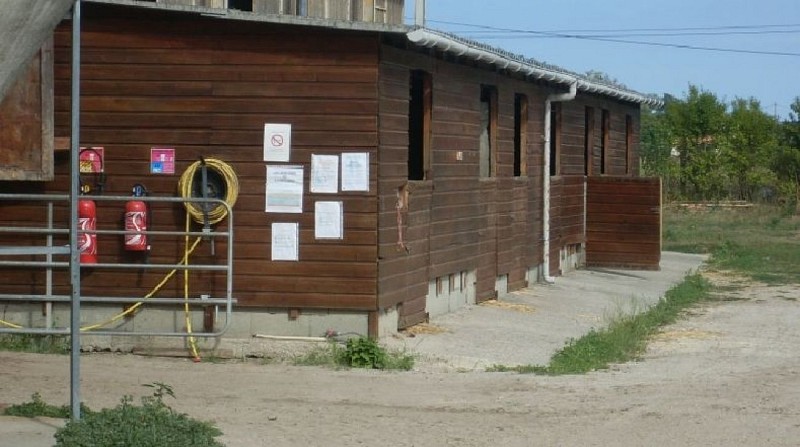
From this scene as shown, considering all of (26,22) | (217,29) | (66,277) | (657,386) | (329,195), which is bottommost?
(657,386)

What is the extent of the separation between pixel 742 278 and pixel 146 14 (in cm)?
1538

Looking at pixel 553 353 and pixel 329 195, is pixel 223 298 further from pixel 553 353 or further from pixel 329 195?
pixel 553 353

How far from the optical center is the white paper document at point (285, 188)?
13344 mm

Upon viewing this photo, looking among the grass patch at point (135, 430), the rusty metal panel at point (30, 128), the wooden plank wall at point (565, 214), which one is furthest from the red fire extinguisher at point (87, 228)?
the wooden plank wall at point (565, 214)

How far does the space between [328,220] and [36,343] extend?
3.31m

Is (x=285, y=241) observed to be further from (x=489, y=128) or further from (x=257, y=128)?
(x=489, y=128)

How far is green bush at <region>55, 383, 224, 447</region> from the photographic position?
24.7ft

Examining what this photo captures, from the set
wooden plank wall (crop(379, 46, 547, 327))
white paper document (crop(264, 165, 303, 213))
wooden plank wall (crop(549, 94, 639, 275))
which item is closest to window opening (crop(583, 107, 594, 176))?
wooden plank wall (crop(549, 94, 639, 275))

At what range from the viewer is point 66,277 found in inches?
541

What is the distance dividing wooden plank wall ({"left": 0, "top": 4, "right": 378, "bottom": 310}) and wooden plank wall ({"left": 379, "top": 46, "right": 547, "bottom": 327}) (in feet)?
1.15

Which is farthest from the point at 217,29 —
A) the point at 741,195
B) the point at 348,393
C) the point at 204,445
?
the point at 741,195

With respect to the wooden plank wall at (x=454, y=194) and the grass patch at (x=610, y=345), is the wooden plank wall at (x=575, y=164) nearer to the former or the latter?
the wooden plank wall at (x=454, y=194)

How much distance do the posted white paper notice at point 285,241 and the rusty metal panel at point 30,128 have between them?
2440 millimetres

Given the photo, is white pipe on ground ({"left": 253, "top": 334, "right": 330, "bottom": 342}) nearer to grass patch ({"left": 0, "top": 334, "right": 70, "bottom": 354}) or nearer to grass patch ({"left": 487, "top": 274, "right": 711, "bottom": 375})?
grass patch ({"left": 487, "top": 274, "right": 711, "bottom": 375})
